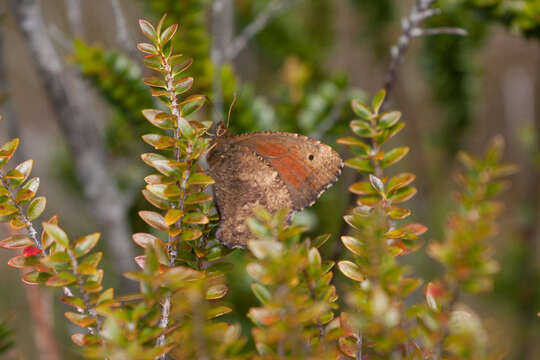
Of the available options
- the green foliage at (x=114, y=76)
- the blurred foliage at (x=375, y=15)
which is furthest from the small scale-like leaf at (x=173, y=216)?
the blurred foliage at (x=375, y=15)

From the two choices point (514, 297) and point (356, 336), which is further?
point (514, 297)

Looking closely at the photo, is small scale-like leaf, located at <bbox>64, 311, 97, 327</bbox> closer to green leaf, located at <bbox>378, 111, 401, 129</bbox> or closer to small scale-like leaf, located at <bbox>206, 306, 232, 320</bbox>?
small scale-like leaf, located at <bbox>206, 306, 232, 320</bbox>

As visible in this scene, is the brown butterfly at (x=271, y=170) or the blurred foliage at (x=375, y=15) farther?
the blurred foliage at (x=375, y=15)

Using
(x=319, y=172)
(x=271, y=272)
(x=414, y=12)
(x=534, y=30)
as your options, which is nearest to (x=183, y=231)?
(x=271, y=272)

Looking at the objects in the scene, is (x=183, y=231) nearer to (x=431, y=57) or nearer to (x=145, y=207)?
(x=145, y=207)

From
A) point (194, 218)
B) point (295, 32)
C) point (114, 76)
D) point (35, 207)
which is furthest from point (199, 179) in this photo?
point (295, 32)

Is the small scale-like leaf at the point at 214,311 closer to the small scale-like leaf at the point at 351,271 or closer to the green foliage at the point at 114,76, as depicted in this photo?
the small scale-like leaf at the point at 351,271

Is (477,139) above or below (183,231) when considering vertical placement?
below
